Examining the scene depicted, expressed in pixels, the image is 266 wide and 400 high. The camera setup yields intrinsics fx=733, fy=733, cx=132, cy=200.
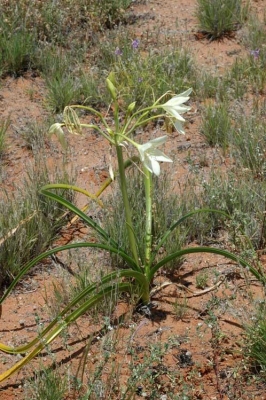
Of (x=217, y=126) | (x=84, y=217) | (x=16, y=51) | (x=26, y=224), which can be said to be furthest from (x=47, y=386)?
(x=16, y=51)

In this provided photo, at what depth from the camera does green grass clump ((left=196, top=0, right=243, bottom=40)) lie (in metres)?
6.47

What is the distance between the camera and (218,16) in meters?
6.50

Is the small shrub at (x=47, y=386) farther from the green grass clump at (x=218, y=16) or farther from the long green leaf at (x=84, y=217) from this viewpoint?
the green grass clump at (x=218, y=16)

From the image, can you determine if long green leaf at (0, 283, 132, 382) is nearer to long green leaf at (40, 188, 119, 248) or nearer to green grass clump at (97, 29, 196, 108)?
long green leaf at (40, 188, 119, 248)

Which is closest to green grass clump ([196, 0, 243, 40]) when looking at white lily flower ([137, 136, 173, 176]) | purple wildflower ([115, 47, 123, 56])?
purple wildflower ([115, 47, 123, 56])

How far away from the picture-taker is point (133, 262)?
3484mm

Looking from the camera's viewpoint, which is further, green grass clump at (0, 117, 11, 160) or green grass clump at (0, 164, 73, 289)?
green grass clump at (0, 117, 11, 160)

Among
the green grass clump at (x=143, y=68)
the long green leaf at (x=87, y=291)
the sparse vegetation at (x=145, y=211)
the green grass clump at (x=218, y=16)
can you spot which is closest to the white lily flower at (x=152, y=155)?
the sparse vegetation at (x=145, y=211)

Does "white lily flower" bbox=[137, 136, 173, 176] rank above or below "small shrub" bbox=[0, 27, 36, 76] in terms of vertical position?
above

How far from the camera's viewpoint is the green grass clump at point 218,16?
647 centimetres

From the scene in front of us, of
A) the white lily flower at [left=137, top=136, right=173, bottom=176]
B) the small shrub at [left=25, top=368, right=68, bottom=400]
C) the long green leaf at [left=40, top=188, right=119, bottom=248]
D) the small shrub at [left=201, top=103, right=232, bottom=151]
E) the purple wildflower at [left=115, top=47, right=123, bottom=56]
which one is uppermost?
the white lily flower at [left=137, top=136, right=173, bottom=176]

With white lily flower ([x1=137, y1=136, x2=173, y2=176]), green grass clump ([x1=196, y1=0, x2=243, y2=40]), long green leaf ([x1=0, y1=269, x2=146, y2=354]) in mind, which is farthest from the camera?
green grass clump ([x1=196, y1=0, x2=243, y2=40])

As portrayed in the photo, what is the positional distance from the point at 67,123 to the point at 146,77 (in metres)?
2.79

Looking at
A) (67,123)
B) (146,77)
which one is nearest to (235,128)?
(146,77)
